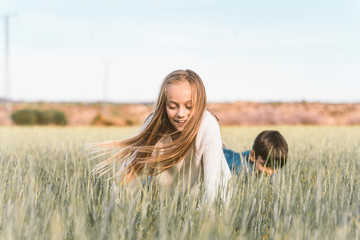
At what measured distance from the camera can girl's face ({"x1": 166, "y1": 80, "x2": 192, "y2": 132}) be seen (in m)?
1.86

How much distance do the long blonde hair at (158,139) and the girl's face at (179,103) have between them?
3cm

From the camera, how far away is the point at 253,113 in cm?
1864

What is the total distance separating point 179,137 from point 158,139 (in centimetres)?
29

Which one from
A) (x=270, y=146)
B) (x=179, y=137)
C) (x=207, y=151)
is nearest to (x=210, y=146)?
(x=207, y=151)

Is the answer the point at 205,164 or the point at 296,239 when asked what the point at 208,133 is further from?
the point at 296,239

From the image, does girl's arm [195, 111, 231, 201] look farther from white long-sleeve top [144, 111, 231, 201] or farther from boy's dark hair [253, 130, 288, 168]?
boy's dark hair [253, 130, 288, 168]

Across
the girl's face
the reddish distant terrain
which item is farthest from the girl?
the reddish distant terrain

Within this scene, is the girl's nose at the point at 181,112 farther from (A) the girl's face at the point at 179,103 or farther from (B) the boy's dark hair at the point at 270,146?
(B) the boy's dark hair at the point at 270,146

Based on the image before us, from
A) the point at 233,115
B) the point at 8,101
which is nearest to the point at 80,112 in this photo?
the point at 8,101

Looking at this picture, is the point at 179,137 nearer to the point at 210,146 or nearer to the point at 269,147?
the point at 210,146

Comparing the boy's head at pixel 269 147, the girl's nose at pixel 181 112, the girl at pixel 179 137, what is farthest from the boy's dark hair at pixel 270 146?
the girl's nose at pixel 181 112

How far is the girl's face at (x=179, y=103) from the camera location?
1.86m

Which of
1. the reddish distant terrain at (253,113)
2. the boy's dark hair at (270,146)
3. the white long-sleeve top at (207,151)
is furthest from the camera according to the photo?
the reddish distant terrain at (253,113)

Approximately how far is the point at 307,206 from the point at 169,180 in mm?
979
